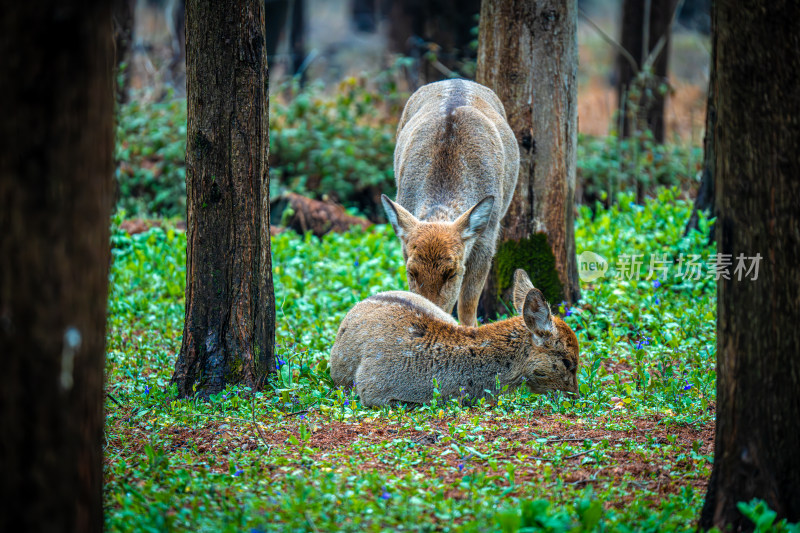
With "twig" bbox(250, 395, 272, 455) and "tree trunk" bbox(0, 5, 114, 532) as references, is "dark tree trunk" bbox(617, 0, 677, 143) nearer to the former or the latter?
"twig" bbox(250, 395, 272, 455)

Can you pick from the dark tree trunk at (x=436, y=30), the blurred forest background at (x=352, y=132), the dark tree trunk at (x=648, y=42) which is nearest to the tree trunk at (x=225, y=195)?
the blurred forest background at (x=352, y=132)

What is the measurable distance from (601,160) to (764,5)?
12623 millimetres

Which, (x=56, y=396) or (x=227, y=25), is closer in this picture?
(x=56, y=396)

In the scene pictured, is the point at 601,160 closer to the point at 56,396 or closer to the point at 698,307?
the point at 698,307

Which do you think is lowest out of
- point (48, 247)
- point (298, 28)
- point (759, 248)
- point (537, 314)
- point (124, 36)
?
point (537, 314)

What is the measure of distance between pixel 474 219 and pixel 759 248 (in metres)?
3.98

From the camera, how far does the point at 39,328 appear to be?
277cm

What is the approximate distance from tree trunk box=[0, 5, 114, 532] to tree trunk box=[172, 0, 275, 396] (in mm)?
3056

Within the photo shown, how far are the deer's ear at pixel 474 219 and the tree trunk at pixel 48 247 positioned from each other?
496cm

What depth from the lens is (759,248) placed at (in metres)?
3.84

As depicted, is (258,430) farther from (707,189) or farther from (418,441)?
(707,189)

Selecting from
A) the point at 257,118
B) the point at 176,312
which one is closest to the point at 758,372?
the point at 257,118

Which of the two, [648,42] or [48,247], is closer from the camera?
[48,247]

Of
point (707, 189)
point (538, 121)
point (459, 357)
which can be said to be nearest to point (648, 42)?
point (707, 189)
